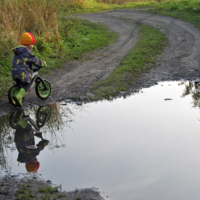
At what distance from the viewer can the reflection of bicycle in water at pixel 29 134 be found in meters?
4.35

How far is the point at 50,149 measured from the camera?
4.66m

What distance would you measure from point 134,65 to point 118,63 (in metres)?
0.65

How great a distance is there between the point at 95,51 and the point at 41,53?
233cm

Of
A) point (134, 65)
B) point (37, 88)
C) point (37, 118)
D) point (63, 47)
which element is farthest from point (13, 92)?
point (63, 47)

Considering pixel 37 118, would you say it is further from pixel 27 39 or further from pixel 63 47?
pixel 63 47

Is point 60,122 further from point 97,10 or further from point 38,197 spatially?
point 97,10

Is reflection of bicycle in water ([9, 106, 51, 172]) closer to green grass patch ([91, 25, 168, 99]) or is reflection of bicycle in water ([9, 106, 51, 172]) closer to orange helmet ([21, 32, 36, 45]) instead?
orange helmet ([21, 32, 36, 45])

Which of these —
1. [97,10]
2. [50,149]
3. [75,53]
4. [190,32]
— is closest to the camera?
[50,149]

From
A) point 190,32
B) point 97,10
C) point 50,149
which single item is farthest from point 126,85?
point 97,10

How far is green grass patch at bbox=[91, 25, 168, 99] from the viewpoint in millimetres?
7367

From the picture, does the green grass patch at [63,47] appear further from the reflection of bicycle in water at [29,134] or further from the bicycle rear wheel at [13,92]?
the reflection of bicycle in water at [29,134]

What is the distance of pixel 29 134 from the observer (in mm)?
5227

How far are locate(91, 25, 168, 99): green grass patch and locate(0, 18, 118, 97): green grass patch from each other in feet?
5.65

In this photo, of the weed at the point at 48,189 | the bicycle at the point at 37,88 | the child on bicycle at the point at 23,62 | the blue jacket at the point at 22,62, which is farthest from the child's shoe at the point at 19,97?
the weed at the point at 48,189
